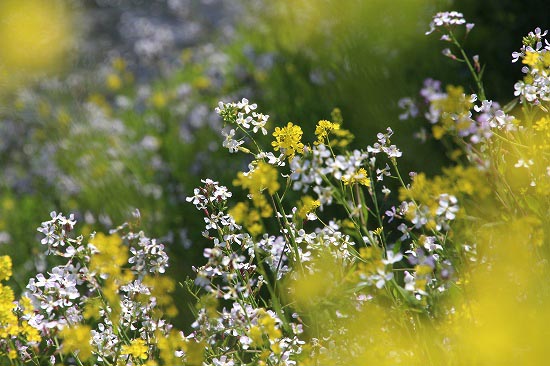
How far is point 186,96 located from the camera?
613cm

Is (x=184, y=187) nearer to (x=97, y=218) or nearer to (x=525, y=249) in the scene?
(x=97, y=218)

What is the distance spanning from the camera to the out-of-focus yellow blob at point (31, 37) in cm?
696

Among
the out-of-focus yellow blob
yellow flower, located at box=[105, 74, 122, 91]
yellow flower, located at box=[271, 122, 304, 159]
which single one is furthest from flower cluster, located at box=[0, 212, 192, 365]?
yellow flower, located at box=[105, 74, 122, 91]

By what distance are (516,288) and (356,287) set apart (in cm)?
37

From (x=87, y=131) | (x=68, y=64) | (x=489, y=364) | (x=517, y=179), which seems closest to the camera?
(x=489, y=364)

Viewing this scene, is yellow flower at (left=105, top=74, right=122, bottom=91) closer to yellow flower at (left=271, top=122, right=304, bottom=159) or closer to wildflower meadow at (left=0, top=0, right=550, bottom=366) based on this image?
wildflower meadow at (left=0, top=0, right=550, bottom=366)

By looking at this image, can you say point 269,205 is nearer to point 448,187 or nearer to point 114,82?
point 448,187

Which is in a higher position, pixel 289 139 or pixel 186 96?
pixel 186 96

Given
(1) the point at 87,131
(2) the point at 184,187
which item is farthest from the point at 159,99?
(2) the point at 184,187

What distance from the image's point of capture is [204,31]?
962cm

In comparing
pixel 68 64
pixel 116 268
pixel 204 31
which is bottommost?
pixel 116 268

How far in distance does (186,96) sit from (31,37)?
2544 mm

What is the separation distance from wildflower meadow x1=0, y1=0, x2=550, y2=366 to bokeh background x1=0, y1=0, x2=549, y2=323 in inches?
1.0

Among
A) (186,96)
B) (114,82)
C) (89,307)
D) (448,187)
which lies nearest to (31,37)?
(114,82)
